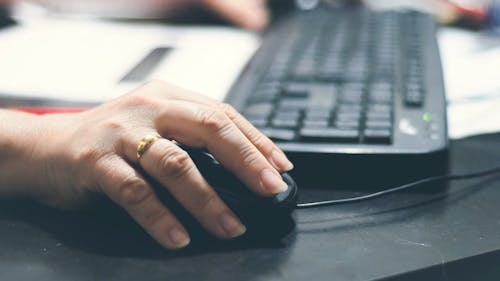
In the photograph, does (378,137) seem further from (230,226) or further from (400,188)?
(230,226)

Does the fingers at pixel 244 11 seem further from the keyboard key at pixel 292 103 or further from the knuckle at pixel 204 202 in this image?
the knuckle at pixel 204 202

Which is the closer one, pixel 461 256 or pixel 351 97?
pixel 461 256

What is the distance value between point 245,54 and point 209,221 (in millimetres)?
438

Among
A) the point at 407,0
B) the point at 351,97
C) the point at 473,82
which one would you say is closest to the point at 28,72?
the point at 351,97

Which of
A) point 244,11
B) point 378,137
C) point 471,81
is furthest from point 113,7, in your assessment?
point 378,137

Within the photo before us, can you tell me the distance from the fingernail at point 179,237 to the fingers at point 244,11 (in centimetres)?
60

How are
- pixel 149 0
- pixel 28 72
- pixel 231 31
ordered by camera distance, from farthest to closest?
pixel 149 0
pixel 231 31
pixel 28 72

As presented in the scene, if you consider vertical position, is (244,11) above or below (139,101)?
below

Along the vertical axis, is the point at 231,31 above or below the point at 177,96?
below

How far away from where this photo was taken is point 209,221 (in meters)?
0.42

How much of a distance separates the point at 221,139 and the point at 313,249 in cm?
9

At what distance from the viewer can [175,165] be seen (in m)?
0.42

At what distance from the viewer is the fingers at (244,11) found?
984mm

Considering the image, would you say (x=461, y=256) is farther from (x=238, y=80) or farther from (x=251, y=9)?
(x=251, y=9)
